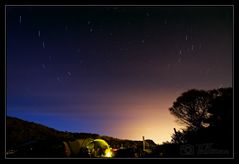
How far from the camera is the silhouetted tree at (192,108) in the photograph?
50.7ft

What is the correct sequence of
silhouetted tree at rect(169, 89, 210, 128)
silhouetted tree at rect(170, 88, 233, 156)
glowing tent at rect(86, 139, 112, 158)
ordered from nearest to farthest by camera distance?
silhouetted tree at rect(170, 88, 233, 156) < glowing tent at rect(86, 139, 112, 158) < silhouetted tree at rect(169, 89, 210, 128)

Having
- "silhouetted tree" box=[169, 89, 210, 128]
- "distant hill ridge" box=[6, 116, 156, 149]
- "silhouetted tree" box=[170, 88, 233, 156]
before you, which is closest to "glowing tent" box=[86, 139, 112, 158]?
"distant hill ridge" box=[6, 116, 156, 149]

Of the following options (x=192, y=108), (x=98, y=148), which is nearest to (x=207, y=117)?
(x=192, y=108)

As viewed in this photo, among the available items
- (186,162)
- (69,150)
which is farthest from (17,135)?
(186,162)

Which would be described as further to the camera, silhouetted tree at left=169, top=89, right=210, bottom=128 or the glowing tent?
silhouetted tree at left=169, top=89, right=210, bottom=128

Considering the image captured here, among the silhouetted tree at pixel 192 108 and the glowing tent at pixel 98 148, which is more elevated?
the silhouetted tree at pixel 192 108

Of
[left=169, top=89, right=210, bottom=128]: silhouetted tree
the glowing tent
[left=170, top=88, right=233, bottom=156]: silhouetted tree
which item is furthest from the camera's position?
[left=169, top=89, right=210, bottom=128]: silhouetted tree

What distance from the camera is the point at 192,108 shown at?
1689cm

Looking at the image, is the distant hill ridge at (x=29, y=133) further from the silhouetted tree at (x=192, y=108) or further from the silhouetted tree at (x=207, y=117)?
the silhouetted tree at (x=192, y=108)

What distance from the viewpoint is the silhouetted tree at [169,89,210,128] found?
1546 centimetres

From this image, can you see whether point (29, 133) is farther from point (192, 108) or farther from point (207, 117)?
point (192, 108)

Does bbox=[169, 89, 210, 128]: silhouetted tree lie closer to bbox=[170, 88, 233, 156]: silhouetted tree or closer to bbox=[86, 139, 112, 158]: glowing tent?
bbox=[170, 88, 233, 156]: silhouetted tree

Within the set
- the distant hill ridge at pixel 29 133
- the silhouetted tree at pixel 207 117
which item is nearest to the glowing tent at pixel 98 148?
the distant hill ridge at pixel 29 133
